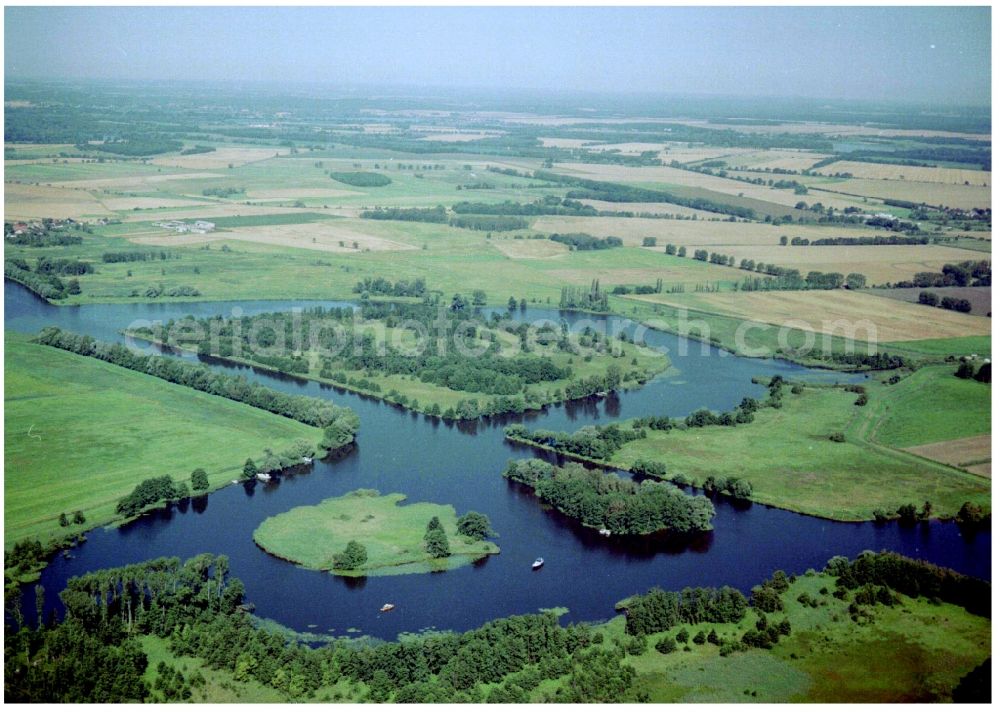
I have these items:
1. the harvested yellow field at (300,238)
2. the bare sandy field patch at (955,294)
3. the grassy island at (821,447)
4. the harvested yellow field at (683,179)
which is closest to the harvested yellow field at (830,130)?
the harvested yellow field at (683,179)

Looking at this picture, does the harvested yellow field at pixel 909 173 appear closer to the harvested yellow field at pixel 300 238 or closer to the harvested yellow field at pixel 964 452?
the harvested yellow field at pixel 300 238

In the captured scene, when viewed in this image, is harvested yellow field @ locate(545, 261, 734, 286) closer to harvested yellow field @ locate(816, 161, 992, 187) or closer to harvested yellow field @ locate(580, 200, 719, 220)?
harvested yellow field @ locate(580, 200, 719, 220)

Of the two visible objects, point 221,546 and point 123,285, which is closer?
point 221,546

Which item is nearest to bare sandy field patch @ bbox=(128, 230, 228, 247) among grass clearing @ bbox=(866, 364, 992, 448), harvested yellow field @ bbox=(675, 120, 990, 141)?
grass clearing @ bbox=(866, 364, 992, 448)

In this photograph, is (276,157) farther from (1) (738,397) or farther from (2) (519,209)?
(1) (738,397)

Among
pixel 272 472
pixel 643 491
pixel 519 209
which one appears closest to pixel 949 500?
pixel 643 491

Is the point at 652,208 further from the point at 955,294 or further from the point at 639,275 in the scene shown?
the point at 955,294
